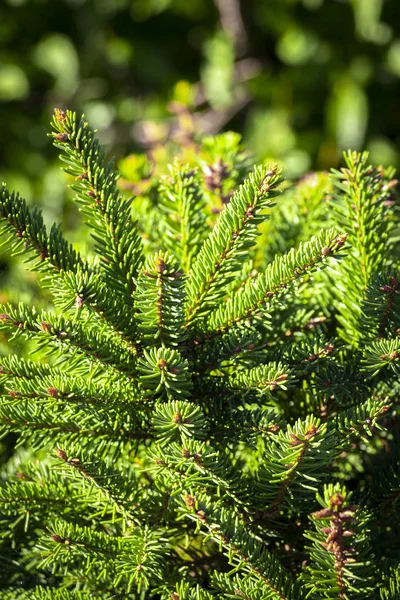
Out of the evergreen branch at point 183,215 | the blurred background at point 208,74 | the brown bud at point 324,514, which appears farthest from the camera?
the blurred background at point 208,74

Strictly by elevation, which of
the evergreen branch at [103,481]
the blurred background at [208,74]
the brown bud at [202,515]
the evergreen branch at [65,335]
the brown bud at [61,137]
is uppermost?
the blurred background at [208,74]

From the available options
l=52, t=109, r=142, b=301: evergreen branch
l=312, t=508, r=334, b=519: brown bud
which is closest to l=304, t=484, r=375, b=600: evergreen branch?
l=312, t=508, r=334, b=519: brown bud

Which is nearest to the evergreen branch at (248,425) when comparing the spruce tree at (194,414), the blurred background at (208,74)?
the spruce tree at (194,414)

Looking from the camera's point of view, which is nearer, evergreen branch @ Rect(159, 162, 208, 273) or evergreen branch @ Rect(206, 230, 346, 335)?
evergreen branch @ Rect(206, 230, 346, 335)

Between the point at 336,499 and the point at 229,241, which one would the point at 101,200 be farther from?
the point at 336,499

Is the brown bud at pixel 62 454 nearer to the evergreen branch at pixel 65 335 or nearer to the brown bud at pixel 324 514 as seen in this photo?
the evergreen branch at pixel 65 335

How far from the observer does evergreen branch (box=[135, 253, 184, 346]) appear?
423 millimetres

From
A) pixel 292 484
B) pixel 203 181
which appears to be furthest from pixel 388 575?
pixel 203 181

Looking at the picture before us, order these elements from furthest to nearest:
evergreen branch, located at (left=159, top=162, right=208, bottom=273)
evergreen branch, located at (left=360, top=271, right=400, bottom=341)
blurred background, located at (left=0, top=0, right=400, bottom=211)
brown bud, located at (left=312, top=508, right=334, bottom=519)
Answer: blurred background, located at (left=0, top=0, right=400, bottom=211)
evergreen branch, located at (left=159, top=162, right=208, bottom=273)
evergreen branch, located at (left=360, top=271, right=400, bottom=341)
brown bud, located at (left=312, top=508, right=334, bottom=519)

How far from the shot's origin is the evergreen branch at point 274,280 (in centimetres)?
44

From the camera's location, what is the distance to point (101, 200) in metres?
0.48

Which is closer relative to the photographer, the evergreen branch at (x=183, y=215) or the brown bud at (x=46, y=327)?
the brown bud at (x=46, y=327)

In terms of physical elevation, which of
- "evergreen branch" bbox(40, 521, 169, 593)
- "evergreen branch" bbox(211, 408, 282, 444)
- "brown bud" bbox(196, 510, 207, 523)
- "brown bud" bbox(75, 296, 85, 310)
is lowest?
"evergreen branch" bbox(40, 521, 169, 593)

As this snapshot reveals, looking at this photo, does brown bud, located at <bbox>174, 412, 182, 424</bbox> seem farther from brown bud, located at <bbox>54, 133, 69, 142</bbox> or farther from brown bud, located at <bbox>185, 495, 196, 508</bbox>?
brown bud, located at <bbox>54, 133, 69, 142</bbox>
